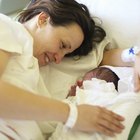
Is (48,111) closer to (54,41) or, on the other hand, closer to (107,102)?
(107,102)

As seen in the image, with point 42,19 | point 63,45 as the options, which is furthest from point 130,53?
point 42,19

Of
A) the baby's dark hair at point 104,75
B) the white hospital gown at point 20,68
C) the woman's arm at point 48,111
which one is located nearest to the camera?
the woman's arm at point 48,111

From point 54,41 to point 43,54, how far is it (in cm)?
7

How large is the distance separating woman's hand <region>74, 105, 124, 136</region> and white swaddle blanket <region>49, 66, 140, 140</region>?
0.06ft

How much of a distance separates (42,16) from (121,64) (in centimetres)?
39

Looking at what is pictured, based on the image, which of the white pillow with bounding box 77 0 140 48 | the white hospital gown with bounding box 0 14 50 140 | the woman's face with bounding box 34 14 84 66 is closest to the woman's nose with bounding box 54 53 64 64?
the woman's face with bounding box 34 14 84 66

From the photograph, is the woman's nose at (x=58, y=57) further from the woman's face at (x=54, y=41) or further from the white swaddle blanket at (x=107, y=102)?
the white swaddle blanket at (x=107, y=102)

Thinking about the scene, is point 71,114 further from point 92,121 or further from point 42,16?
point 42,16

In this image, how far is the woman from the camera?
94cm

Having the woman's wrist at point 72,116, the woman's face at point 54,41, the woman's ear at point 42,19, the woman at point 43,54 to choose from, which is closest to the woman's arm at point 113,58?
the woman at point 43,54

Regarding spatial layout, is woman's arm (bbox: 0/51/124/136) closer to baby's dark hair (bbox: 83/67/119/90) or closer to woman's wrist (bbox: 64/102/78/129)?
woman's wrist (bbox: 64/102/78/129)

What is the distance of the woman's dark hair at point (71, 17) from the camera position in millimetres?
1292

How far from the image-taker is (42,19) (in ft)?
4.30

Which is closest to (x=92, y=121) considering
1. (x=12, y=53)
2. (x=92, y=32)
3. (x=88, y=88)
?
(x=88, y=88)
